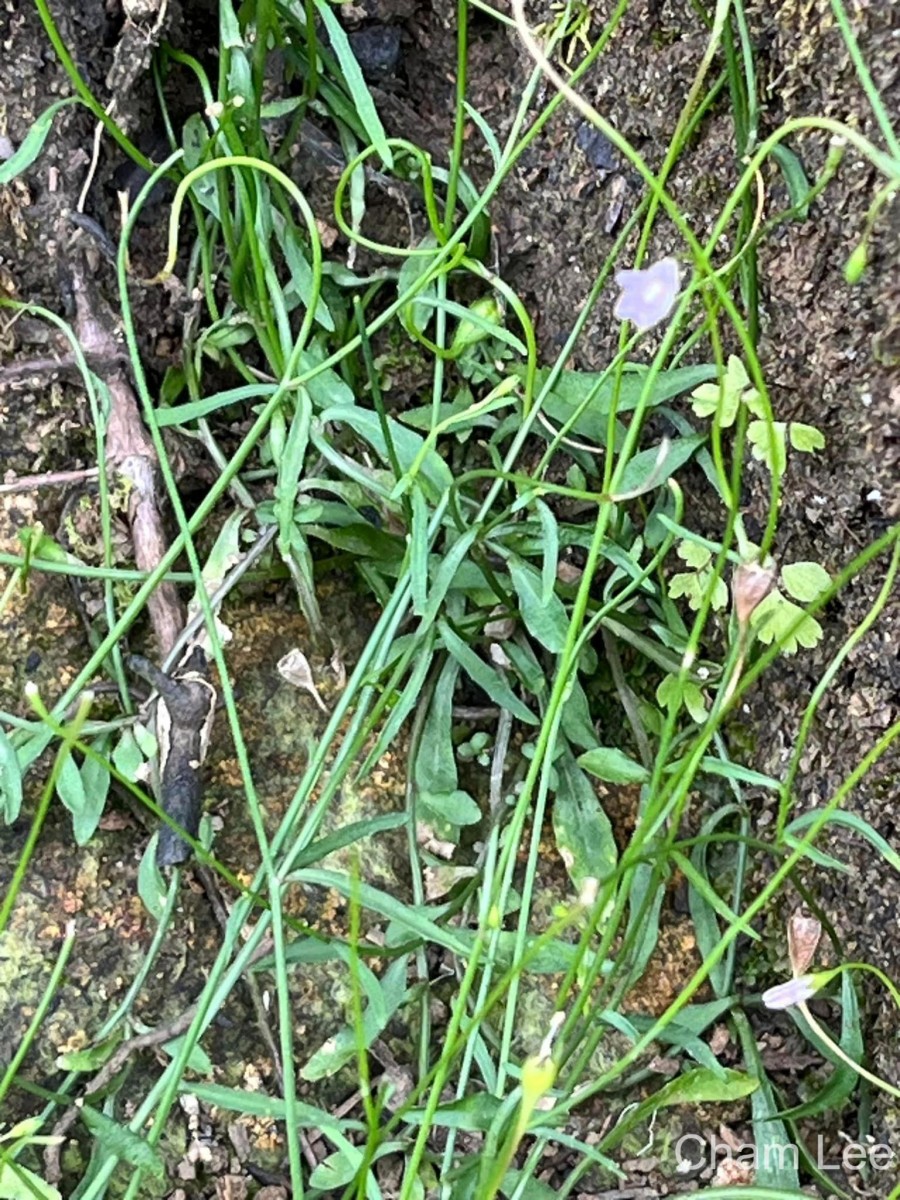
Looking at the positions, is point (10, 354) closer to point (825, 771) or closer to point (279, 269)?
point (279, 269)

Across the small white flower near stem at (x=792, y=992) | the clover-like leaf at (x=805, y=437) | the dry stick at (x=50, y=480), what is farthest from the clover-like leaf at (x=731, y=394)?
the dry stick at (x=50, y=480)

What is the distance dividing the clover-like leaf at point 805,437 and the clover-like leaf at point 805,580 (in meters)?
0.08

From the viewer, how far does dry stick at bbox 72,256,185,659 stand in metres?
0.85

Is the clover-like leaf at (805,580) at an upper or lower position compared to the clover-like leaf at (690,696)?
upper

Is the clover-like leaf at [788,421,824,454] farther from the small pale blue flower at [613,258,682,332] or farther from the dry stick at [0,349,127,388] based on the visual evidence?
the dry stick at [0,349,127,388]

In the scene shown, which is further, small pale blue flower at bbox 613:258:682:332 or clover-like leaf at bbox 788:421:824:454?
clover-like leaf at bbox 788:421:824:454

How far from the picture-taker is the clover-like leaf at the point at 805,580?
74 centimetres

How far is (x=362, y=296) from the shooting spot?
90cm

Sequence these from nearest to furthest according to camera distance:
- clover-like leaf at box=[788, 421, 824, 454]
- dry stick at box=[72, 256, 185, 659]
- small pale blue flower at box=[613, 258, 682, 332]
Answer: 1. small pale blue flower at box=[613, 258, 682, 332]
2. clover-like leaf at box=[788, 421, 824, 454]
3. dry stick at box=[72, 256, 185, 659]

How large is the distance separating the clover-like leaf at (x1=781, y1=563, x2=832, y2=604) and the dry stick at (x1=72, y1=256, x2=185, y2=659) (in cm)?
48

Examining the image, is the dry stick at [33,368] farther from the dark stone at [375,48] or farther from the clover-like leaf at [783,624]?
the clover-like leaf at [783,624]

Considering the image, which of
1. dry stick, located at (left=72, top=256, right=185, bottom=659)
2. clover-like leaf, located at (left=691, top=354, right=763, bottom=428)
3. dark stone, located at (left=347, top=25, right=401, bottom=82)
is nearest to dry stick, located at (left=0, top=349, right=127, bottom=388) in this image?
dry stick, located at (left=72, top=256, right=185, bottom=659)

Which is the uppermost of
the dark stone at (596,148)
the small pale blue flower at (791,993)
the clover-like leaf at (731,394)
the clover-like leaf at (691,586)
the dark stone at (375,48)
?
the dark stone at (375,48)

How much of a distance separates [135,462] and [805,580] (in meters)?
0.54
